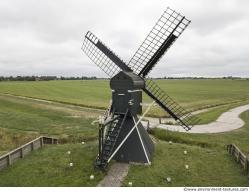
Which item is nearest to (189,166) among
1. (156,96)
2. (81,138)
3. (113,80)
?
(156,96)

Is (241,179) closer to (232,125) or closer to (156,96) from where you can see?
(156,96)

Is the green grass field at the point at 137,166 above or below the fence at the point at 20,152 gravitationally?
below

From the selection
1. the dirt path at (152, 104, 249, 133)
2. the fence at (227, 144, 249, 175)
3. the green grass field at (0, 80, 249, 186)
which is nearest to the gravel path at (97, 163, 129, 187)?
the green grass field at (0, 80, 249, 186)

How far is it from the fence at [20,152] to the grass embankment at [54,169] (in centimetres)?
33

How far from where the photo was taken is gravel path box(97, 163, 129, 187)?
16328 millimetres

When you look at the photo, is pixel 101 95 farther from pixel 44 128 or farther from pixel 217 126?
pixel 44 128

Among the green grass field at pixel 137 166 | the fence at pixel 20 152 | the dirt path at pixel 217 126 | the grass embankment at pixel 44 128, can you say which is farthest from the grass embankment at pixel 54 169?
the dirt path at pixel 217 126

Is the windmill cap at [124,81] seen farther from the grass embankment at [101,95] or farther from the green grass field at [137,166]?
the grass embankment at [101,95]

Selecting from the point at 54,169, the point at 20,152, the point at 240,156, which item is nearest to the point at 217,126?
the point at 240,156

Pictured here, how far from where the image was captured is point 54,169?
61.2 feet

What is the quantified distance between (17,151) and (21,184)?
167 inches

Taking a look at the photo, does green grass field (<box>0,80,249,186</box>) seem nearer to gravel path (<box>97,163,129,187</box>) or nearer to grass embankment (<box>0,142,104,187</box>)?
grass embankment (<box>0,142,104,187</box>)

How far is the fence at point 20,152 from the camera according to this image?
18.9 m

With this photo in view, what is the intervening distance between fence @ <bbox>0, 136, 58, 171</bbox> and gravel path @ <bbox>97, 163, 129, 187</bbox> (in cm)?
634
